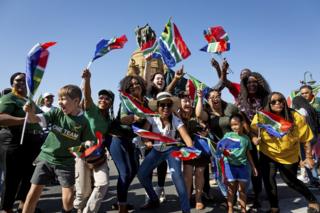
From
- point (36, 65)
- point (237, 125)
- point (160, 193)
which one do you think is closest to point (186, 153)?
point (237, 125)

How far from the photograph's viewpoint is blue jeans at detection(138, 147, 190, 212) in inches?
143

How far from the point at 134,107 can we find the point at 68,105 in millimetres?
1123

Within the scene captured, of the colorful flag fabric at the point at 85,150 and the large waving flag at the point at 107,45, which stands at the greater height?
the large waving flag at the point at 107,45

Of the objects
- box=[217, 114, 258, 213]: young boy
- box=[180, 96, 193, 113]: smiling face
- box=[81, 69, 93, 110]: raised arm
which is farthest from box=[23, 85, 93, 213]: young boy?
box=[217, 114, 258, 213]: young boy

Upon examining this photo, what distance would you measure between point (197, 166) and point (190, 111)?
0.93m

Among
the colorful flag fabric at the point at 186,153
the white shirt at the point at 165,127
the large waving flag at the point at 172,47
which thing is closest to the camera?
the colorful flag fabric at the point at 186,153

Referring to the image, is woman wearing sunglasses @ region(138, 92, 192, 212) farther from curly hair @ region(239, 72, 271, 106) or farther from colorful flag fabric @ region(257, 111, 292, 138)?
curly hair @ region(239, 72, 271, 106)

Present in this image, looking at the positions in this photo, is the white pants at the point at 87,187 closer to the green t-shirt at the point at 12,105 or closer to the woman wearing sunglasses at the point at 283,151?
the green t-shirt at the point at 12,105

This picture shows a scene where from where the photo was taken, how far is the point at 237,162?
13.0ft

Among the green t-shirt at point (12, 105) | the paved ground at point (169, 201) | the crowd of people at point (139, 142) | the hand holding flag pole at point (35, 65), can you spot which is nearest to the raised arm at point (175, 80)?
the crowd of people at point (139, 142)

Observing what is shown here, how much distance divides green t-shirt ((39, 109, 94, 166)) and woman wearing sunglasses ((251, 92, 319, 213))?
2636mm

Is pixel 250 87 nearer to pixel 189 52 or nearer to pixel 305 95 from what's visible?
pixel 189 52

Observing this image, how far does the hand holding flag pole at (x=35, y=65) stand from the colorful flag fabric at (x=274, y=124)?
10.4ft

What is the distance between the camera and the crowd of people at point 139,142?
3.28 m
